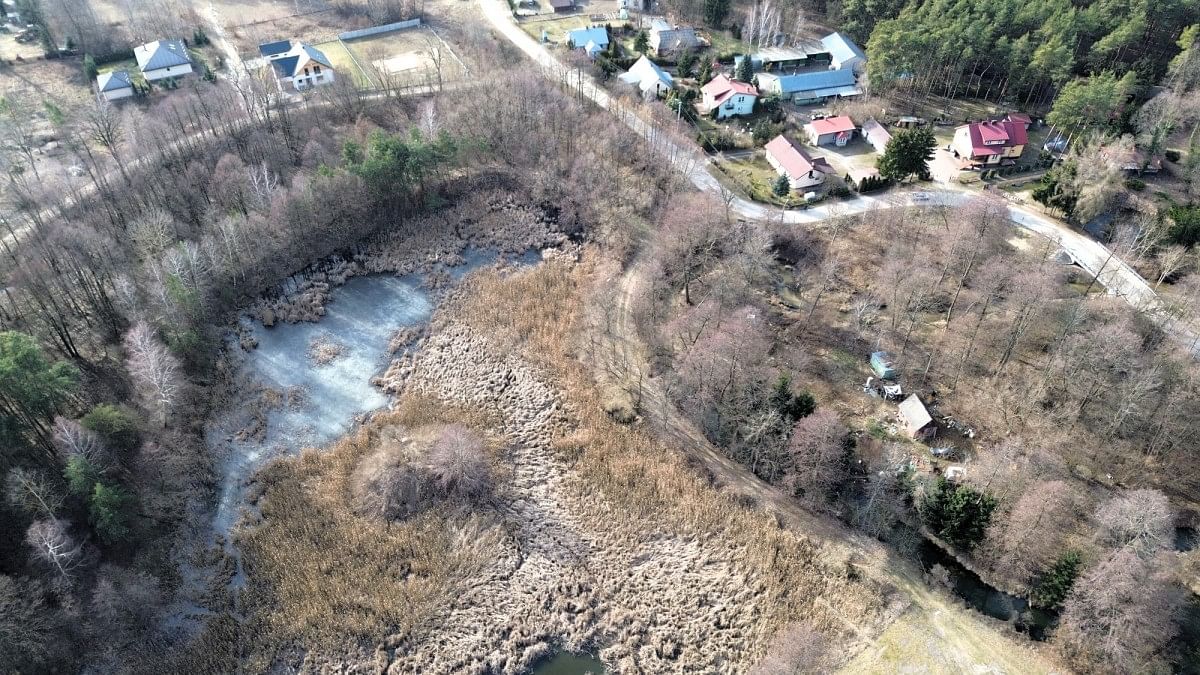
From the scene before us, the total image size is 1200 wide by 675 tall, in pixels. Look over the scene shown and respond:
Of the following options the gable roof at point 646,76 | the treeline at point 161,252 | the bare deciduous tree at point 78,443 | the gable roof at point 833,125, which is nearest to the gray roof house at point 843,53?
the gable roof at point 833,125

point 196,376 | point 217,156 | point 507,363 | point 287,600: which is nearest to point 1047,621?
point 507,363

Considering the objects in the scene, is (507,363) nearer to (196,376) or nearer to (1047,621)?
(196,376)

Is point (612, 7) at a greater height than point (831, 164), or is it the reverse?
point (612, 7)

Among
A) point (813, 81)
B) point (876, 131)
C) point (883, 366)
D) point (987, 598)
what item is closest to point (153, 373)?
point (883, 366)

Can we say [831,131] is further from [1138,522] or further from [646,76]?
Answer: [1138,522]

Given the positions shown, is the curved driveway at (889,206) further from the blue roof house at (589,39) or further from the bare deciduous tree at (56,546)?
the bare deciduous tree at (56,546)
